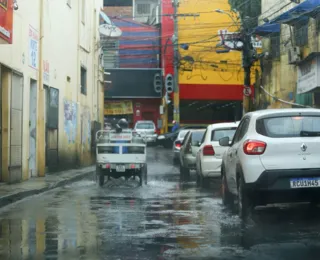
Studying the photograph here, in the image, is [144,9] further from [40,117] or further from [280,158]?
[280,158]

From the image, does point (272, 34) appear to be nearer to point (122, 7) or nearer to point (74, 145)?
point (74, 145)

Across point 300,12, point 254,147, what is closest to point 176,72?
point 300,12

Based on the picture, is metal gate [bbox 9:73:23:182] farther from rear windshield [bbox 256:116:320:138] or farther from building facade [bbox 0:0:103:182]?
rear windshield [bbox 256:116:320:138]

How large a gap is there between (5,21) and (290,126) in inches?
264

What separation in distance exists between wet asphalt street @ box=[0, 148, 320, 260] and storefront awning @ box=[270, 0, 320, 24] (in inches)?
528

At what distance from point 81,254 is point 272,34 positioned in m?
27.6

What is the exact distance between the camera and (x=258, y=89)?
37375mm

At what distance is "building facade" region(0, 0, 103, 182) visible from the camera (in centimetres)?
A: 1684

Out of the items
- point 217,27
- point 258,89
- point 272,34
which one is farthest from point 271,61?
point 217,27

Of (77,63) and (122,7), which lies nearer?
(77,63)

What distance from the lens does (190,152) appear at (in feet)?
67.3

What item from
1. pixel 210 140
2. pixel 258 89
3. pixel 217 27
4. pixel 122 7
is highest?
pixel 122 7

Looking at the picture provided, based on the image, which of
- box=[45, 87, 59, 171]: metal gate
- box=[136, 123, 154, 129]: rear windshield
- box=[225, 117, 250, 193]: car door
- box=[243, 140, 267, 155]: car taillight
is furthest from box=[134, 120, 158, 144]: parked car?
box=[243, 140, 267, 155]: car taillight

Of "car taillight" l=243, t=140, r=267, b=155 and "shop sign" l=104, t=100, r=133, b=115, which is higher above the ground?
"shop sign" l=104, t=100, r=133, b=115
